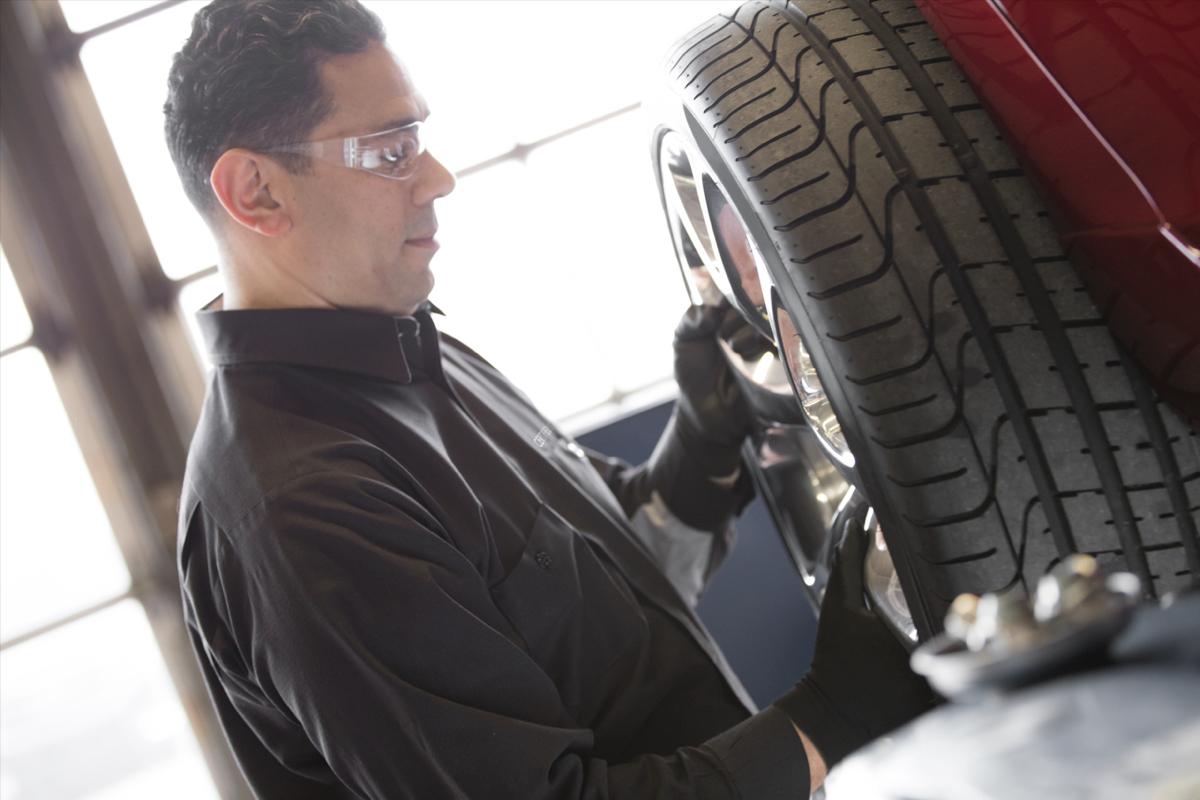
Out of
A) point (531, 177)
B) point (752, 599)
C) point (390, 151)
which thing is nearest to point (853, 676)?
point (390, 151)

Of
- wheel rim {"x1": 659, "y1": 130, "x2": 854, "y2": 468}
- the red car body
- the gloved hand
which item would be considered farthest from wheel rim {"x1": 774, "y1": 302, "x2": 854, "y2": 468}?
the gloved hand

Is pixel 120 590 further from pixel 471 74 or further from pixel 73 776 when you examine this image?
pixel 471 74

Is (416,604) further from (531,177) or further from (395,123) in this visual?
(531,177)

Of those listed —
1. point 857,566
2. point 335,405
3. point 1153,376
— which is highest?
point 335,405

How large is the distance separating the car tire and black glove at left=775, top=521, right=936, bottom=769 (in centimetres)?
21

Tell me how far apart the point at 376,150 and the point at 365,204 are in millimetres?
75

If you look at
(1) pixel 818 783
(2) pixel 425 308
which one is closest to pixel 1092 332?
(1) pixel 818 783

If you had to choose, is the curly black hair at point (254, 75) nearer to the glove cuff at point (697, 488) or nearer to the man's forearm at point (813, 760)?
the glove cuff at point (697, 488)

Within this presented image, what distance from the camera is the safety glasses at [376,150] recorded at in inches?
47.0

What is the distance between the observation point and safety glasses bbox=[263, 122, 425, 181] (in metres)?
1.19

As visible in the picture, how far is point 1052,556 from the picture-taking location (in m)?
0.67

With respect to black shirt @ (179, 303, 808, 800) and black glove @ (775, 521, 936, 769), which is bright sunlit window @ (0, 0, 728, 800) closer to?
black shirt @ (179, 303, 808, 800)

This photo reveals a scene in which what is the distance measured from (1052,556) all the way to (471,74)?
2034 millimetres

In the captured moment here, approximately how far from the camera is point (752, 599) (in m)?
2.16
